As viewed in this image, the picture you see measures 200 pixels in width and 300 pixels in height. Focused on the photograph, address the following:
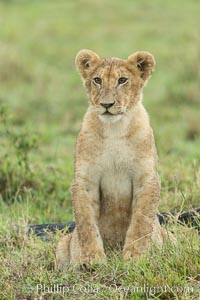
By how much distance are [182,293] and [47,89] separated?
995cm

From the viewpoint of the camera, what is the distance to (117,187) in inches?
209

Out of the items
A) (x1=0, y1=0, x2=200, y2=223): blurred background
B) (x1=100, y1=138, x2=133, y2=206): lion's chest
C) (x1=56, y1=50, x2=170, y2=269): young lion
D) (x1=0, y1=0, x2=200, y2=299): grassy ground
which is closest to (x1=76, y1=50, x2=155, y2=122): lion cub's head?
(x1=56, y1=50, x2=170, y2=269): young lion

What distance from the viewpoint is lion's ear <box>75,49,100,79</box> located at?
18.2 ft

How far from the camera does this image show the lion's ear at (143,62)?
5520 millimetres

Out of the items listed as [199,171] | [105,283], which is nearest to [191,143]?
[199,171]

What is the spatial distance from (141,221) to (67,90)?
9.12 m

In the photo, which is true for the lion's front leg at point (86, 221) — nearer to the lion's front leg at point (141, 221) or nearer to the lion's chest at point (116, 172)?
the lion's chest at point (116, 172)

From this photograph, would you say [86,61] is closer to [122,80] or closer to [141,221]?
[122,80]

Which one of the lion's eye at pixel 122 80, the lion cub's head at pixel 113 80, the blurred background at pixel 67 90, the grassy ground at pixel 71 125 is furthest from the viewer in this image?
the blurred background at pixel 67 90

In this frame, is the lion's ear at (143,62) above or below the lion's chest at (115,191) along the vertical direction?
above

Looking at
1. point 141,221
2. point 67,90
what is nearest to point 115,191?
point 141,221

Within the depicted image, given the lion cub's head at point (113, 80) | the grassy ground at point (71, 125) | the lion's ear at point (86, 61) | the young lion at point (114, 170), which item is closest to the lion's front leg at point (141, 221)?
the young lion at point (114, 170)

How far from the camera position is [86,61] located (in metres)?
5.65

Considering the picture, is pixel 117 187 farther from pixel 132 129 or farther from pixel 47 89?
pixel 47 89
